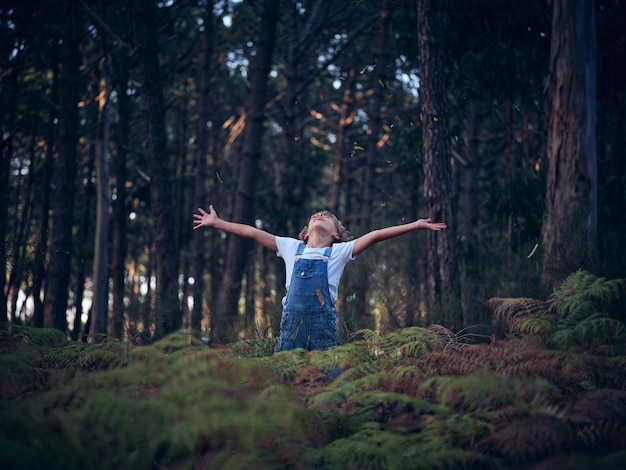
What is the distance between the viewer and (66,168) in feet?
43.3

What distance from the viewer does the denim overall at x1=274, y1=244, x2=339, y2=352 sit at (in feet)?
18.4

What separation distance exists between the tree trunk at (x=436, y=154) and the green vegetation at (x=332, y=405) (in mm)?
4797

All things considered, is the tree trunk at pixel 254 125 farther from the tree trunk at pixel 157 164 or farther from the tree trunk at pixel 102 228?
the tree trunk at pixel 102 228

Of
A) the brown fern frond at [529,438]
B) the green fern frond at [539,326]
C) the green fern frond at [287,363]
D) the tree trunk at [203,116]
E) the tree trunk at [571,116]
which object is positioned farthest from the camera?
the tree trunk at [203,116]

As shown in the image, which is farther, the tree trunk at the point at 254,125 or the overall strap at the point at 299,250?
the tree trunk at the point at 254,125

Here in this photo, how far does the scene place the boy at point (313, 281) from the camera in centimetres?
562

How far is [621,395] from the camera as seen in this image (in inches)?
154

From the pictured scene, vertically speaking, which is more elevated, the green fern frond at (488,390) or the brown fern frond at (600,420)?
the green fern frond at (488,390)

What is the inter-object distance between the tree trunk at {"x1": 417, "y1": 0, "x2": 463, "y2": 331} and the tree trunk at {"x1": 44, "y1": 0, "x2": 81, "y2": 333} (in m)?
6.82

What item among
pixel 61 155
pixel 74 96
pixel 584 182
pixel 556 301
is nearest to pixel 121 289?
pixel 61 155

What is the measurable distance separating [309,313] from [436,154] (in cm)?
476

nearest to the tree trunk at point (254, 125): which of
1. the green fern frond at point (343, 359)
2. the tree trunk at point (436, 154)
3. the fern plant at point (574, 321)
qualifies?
the tree trunk at point (436, 154)

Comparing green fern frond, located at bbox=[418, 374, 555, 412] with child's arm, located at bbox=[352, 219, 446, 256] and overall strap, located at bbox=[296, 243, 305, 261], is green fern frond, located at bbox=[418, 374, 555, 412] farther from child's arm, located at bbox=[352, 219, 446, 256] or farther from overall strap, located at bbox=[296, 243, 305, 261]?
overall strap, located at bbox=[296, 243, 305, 261]

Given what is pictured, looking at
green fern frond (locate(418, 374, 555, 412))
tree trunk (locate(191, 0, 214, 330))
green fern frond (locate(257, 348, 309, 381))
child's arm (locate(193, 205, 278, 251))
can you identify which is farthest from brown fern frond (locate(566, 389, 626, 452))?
tree trunk (locate(191, 0, 214, 330))
